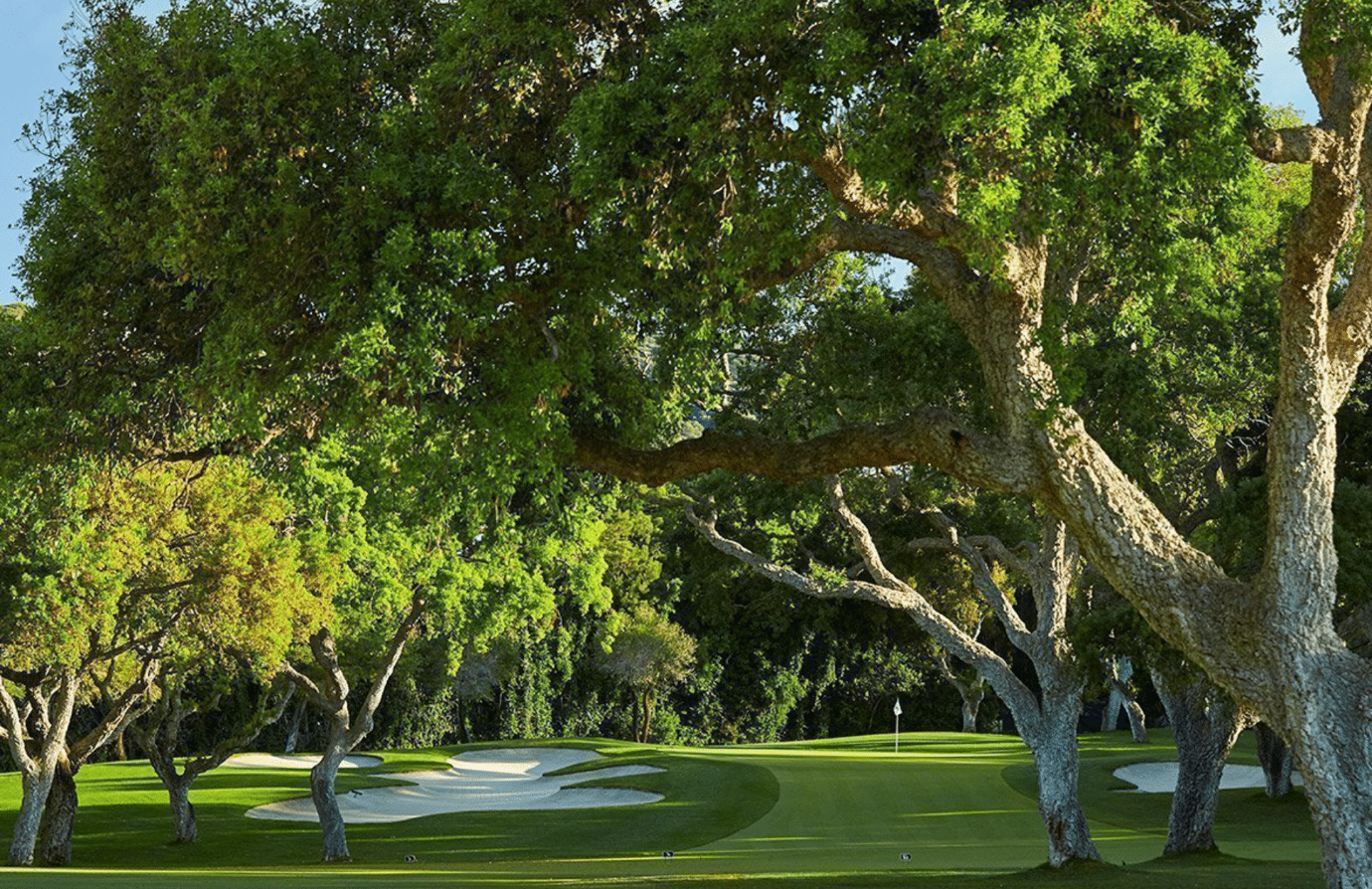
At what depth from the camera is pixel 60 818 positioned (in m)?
22.6

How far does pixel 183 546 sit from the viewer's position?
20.5 m

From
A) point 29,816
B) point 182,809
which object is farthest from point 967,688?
point 29,816

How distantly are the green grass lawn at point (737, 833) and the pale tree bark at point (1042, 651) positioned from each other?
947mm

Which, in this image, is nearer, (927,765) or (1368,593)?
(1368,593)

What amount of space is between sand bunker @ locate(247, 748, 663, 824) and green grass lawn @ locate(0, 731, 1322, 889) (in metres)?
0.62

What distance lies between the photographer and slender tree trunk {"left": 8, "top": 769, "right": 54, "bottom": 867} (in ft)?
67.6

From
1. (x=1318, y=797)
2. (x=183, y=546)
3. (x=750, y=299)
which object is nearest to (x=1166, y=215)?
(x=750, y=299)

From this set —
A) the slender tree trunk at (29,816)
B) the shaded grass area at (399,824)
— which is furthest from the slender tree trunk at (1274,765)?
the slender tree trunk at (29,816)

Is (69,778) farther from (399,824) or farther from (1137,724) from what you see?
(1137,724)

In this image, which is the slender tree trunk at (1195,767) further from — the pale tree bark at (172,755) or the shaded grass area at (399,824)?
the pale tree bark at (172,755)

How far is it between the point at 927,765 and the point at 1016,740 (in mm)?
10660

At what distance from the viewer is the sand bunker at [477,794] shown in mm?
29984

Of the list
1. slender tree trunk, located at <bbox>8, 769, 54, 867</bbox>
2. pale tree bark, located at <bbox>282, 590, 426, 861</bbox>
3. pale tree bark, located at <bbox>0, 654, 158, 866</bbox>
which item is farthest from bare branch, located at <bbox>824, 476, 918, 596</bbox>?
Answer: slender tree trunk, located at <bbox>8, 769, 54, 867</bbox>

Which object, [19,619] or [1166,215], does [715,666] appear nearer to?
[19,619]
